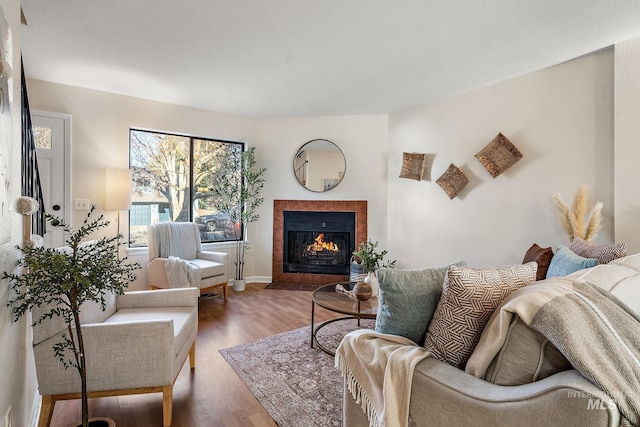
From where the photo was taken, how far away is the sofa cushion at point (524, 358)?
3.21ft

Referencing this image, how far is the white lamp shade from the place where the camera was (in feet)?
11.9

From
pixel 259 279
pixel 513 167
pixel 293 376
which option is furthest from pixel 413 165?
pixel 293 376

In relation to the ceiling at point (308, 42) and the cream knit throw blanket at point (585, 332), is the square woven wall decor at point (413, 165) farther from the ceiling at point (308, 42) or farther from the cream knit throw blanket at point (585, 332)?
the cream knit throw blanket at point (585, 332)

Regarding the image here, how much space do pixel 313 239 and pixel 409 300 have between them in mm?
3691

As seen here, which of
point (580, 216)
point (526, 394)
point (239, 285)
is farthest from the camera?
point (239, 285)

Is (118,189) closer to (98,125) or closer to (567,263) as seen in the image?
(98,125)

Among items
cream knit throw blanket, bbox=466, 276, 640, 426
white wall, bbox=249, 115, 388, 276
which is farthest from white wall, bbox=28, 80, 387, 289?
cream knit throw blanket, bbox=466, 276, 640, 426

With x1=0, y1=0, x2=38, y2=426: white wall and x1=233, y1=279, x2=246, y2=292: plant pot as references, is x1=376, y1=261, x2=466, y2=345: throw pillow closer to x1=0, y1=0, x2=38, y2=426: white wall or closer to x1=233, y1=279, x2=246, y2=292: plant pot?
x1=0, y1=0, x2=38, y2=426: white wall

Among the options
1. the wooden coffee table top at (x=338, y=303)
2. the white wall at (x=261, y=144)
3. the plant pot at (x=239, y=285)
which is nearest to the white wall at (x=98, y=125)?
the white wall at (x=261, y=144)

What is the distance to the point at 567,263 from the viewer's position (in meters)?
1.92

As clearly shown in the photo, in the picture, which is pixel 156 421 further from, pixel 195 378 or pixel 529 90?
pixel 529 90

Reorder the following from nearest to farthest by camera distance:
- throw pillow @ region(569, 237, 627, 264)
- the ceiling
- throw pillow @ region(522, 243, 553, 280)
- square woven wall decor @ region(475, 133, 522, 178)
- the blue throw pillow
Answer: the blue throw pillow
throw pillow @ region(569, 237, 627, 264)
the ceiling
throw pillow @ region(522, 243, 553, 280)
square woven wall decor @ region(475, 133, 522, 178)

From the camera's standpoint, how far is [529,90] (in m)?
3.25

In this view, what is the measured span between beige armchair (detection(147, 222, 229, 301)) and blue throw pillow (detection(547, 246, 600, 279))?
10.6 ft
